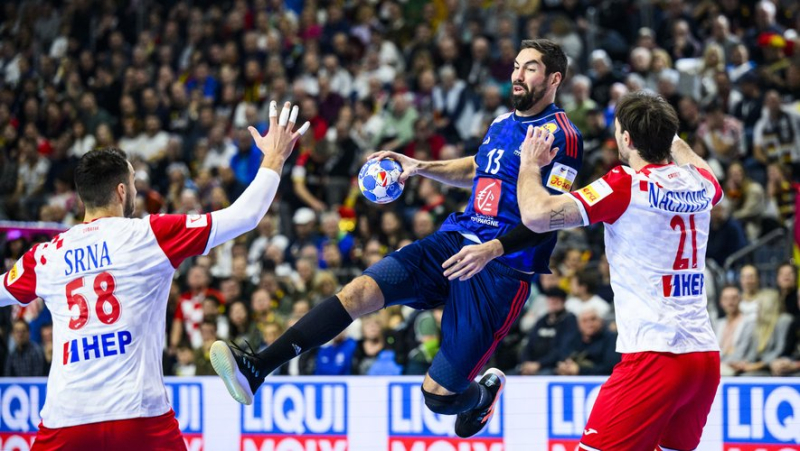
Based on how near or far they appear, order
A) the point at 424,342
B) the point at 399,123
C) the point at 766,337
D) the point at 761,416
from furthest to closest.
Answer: the point at 399,123 < the point at 424,342 < the point at 766,337 < the point at 761,416

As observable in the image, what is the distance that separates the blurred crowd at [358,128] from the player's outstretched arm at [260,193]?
18.9ft

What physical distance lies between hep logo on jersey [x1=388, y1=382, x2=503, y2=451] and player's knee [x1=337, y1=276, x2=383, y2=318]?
263 centimetres

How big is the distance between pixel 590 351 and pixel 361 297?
4831mm

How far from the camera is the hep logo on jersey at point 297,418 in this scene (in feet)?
31.2

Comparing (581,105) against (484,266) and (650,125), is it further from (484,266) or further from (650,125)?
(650,125)

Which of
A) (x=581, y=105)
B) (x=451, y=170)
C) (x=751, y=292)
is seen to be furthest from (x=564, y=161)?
(x=581, y=105)

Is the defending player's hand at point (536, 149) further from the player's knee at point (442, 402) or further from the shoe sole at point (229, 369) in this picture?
the shoe sole at point (229, 369)

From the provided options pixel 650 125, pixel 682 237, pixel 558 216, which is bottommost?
pixel 682 237

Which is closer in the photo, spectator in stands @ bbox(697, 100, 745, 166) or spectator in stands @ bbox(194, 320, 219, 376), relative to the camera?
spectator in stands @ bbox(194, 320, 219, 376)

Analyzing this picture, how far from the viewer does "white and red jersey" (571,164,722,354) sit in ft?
19.1

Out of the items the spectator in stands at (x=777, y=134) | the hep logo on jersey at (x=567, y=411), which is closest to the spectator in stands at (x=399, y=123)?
the spectator in stands at (x=777, y=134)

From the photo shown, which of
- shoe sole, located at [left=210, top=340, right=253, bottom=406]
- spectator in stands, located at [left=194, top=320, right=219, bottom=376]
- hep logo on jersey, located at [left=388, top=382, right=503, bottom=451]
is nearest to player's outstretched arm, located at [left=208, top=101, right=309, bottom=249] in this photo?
shoe sole, located at [left=210, top=340, right=253, bottom=406]

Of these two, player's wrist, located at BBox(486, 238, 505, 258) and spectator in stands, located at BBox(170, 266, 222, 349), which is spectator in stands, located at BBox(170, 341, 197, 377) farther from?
player's wrist, located at BBox(486, 238, 505, 258)

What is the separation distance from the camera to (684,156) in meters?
6.45
